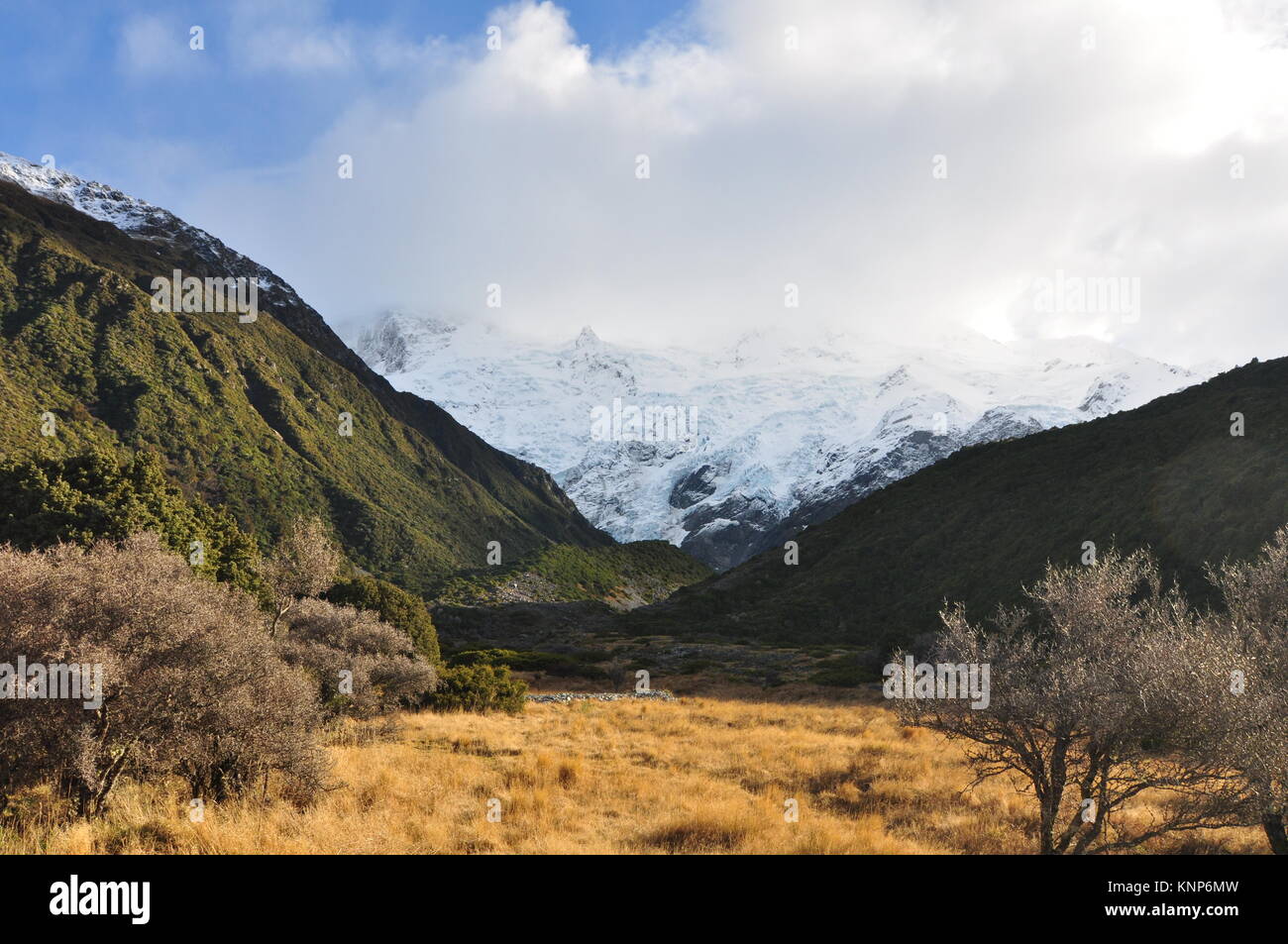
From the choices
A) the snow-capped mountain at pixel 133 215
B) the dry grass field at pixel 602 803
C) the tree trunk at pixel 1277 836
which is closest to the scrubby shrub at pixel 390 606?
the dry grass field at pixel 602 803

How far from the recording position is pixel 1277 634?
1304 centimetres

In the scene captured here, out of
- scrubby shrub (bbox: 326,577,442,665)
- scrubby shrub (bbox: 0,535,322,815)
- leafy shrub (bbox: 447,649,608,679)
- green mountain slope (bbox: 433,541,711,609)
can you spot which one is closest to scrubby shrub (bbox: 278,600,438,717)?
scrubby shrub (bbox: 326,577,442,665)

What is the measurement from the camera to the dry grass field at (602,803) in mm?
9391

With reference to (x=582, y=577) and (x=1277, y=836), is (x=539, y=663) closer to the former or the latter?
(x=1277, y=836)

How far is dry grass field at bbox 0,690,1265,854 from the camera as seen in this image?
9.39 meters

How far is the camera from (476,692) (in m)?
26.1

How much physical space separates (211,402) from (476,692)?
8859 centimetres

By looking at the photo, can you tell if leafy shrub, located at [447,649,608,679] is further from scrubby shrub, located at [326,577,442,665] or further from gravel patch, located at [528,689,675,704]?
scrubby shrub, located at [326,577,442,665]

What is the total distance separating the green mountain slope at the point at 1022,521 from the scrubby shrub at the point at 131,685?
4588 centimetres

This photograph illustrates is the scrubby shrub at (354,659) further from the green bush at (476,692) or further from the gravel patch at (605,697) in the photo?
the gravel patch at (605,697)

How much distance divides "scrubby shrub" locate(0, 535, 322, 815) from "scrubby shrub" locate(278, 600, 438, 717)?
27.6 ft

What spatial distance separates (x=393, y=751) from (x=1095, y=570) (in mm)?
16085
